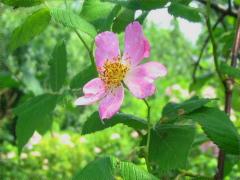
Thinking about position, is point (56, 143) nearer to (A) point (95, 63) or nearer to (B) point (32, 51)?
(B) point (32, 51)

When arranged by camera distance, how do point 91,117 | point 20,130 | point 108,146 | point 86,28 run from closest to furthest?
point 86,28 → point 91,117 → point 20,130 → point 108,146

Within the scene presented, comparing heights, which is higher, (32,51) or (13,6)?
(13,6)

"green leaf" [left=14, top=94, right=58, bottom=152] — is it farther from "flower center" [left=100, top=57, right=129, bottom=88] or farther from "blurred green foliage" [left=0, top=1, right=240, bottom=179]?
"flower center" [left=100, top=57, right=129, bottom=88]

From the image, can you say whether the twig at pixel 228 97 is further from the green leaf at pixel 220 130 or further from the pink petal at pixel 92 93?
the pink petal at pixel 92 93

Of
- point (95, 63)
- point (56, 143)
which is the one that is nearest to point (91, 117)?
point (95, 63)

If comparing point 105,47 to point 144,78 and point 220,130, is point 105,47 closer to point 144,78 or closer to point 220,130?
point 144,78

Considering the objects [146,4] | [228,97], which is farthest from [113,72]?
[228,97]

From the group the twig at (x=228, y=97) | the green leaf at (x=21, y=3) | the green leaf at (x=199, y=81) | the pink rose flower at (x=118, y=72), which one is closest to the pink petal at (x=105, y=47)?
the pink rose flower at (x=118, y=72)
